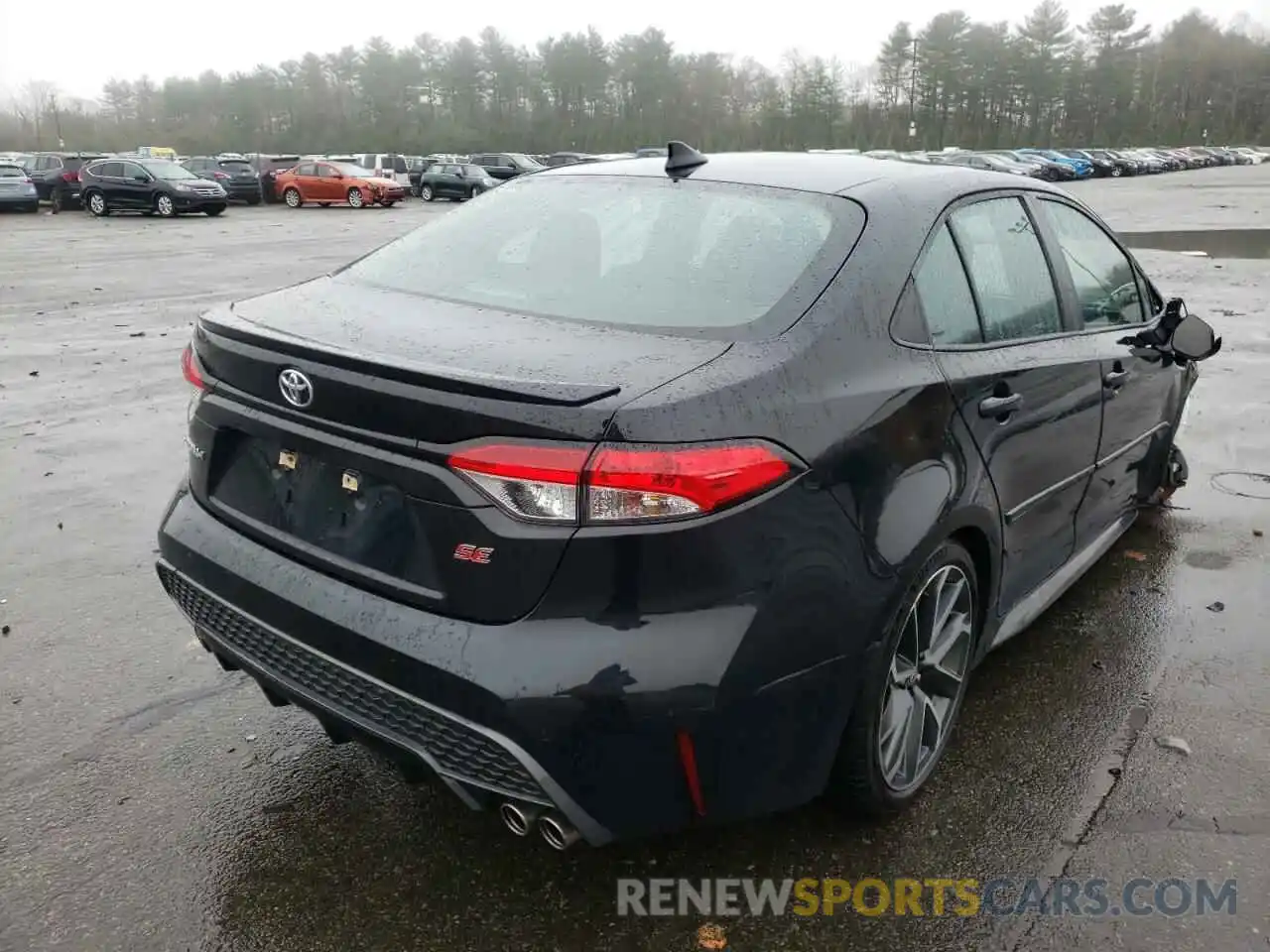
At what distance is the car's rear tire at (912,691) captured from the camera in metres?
2.52

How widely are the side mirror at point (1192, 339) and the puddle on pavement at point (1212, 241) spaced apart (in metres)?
14.9

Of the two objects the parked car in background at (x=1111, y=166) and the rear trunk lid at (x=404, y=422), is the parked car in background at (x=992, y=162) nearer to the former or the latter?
the parked car in background at (x=1111, y=166)

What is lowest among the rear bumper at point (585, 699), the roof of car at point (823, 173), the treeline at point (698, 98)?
the rear bumper at point (585, 699)

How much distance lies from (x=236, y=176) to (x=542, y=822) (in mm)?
37027

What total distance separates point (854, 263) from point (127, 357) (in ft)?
26.8

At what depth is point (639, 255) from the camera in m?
2.92

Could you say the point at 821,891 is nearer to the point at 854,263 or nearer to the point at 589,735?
the point at 589,735

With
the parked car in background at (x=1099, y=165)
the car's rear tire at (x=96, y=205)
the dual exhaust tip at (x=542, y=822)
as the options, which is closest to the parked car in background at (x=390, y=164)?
the car's rear tire at (x=96, y=205)

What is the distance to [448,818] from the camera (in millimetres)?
2834

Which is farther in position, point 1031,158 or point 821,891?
point 1031,158

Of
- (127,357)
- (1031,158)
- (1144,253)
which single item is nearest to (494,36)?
(1031,158)

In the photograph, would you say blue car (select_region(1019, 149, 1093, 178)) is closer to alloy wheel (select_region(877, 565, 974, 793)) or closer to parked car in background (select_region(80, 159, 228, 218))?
parked car in background (select_region(80, 159, 228, 218))

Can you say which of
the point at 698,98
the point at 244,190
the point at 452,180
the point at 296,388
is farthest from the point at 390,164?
the point at 698,98

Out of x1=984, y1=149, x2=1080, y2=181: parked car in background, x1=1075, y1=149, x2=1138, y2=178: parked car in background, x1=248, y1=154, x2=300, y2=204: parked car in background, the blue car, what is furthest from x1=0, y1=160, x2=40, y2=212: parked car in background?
x1=1075, y1=149, x2=1138, y2=178: parked car in background
